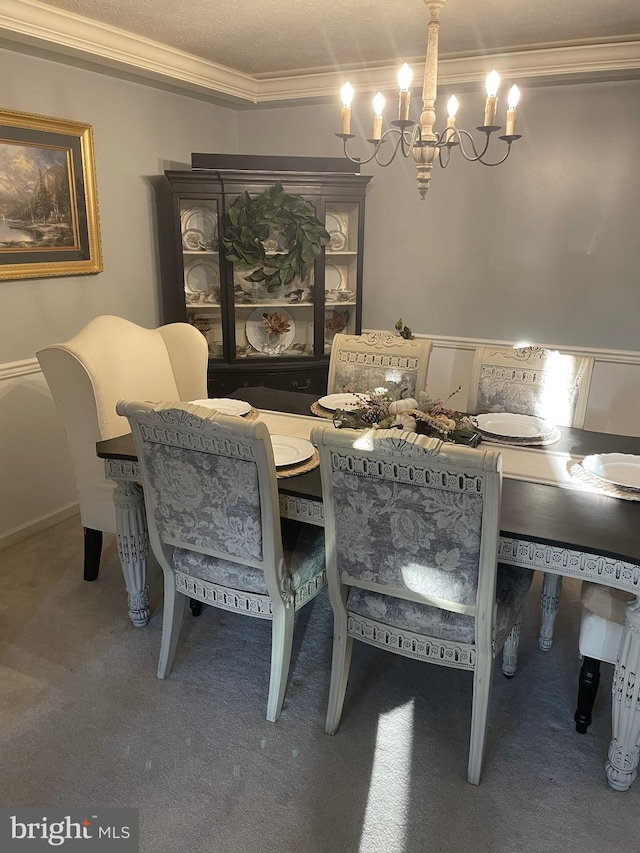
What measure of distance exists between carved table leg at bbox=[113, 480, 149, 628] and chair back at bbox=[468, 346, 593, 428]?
149 centimetres

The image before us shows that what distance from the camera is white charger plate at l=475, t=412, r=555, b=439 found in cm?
240

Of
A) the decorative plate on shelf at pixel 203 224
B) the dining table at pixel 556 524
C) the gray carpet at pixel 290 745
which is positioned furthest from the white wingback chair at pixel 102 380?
the decorative plate on shelf at pixel 203 224

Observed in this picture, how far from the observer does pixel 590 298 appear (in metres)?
3.71

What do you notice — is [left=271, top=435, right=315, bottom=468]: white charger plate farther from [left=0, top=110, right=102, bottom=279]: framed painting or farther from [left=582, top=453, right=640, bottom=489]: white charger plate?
[left=0, top=110, right=102, bottom=279]: framed painting

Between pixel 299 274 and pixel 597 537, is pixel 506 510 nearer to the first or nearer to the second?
pixel 597 537

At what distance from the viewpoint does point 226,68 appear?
12.1 feet

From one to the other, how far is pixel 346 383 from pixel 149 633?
57.1 inches

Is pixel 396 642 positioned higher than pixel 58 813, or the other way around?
pixel 396 642

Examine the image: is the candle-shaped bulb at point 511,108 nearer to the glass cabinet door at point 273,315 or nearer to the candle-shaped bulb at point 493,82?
the candle-shaped bulb at point 493,82

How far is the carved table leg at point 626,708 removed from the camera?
Result: 1.68 m

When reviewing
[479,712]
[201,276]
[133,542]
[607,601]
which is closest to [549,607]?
[607,601]

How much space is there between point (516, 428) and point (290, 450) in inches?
35.8

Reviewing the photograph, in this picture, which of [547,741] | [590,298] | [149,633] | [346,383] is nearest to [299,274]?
[346,383]

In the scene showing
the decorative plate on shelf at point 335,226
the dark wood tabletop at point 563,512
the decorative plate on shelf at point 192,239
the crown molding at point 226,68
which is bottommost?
the dark wood tabletop at point 563,512
